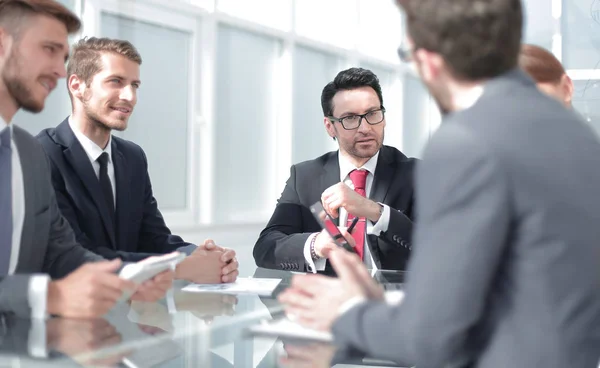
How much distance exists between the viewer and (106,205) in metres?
2.84

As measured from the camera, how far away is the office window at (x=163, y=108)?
16.0 ft

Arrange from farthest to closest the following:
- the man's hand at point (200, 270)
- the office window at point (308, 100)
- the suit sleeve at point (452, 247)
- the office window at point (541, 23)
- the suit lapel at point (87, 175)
→ the office window at point (308, 100) < the office window at point (541, 23) < the suit lapel at point (87, 175) < the man's hand at point (200, 270) < the suit sleeve at point (452, 247)

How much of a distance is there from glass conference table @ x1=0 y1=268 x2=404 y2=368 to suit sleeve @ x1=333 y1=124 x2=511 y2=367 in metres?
0.24

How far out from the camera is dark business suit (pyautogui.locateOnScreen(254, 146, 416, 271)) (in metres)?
3.05

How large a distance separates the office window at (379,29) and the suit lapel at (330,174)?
15.6 ft

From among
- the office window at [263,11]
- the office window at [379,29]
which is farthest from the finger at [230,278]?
the office window at [379,29]

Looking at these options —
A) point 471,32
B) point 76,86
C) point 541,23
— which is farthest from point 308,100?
point 471,32

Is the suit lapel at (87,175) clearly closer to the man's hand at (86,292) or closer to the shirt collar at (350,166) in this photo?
the man's hand at (86,292)

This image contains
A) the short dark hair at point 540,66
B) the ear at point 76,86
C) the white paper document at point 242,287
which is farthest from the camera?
the ear at point 76,86

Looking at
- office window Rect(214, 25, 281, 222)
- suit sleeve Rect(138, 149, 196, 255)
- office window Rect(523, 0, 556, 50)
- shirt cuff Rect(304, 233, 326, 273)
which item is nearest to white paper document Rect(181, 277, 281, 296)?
shirt cuff Rect(304, 233, 326, 273)

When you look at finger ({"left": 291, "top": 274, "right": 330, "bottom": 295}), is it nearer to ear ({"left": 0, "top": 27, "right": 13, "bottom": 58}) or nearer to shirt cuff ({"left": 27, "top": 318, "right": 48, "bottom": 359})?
shirt cuff ({"left": 27, "top": 318, "right": 48, "bottom": 359})

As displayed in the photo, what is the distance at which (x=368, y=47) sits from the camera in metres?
8.29

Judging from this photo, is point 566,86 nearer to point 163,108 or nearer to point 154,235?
point 154,235

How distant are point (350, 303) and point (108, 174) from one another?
200 centimetres
